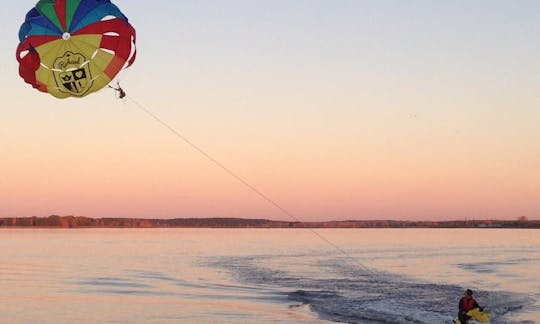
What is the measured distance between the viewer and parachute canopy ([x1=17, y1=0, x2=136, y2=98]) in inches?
674

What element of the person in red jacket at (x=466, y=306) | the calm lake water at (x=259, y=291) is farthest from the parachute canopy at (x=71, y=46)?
the person in red jacket at (x=466, y=306)

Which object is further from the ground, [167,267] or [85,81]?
[85,81]

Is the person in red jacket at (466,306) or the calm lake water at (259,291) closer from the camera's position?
the person in red jacket at (466,306)

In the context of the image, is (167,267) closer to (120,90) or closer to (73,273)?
(73,273)

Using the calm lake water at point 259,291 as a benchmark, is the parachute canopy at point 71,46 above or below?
above

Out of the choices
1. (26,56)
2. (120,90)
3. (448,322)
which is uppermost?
(26,56)

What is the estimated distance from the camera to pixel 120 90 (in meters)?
15.9

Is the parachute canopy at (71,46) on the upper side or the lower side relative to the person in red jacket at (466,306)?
upper

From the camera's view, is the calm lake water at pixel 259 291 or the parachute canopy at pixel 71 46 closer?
the parachute canopy at pixel 71 46

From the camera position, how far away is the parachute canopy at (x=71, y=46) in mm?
17125

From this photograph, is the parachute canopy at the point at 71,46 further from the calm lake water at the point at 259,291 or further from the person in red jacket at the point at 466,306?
the person in red jacket at the point at 466,306

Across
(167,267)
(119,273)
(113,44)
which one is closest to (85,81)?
(113,44)

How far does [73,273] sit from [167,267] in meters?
6.80

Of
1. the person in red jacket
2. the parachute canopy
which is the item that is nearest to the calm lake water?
the person in red jacket
